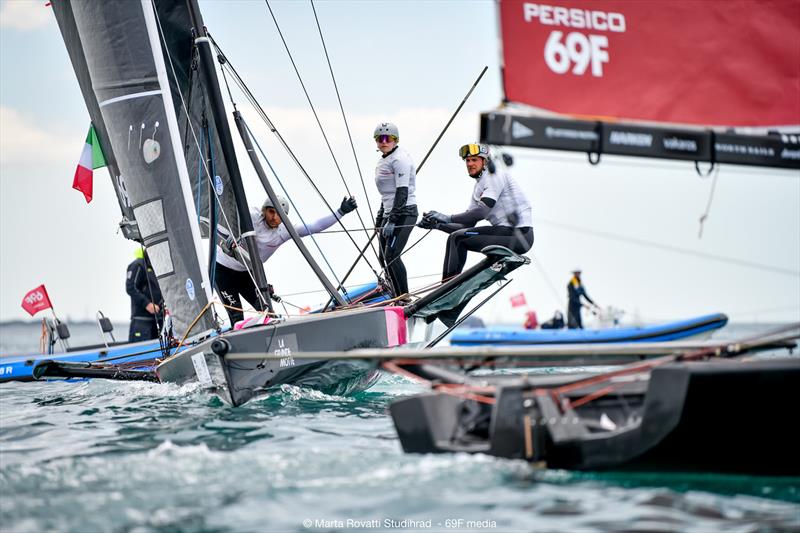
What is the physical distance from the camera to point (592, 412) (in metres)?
5.13

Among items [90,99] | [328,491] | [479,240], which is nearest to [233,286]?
[479,240]

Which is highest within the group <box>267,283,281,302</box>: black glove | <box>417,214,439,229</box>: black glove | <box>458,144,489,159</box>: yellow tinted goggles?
<box>458,144,489,159</box>: yellow tinted goggles

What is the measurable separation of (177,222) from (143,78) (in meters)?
1.52

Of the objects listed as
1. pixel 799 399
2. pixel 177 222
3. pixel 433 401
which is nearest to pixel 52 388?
pixel 177 222

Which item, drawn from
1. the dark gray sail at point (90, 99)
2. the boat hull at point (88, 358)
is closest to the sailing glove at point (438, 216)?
the dark gray sail at point (90, 99)

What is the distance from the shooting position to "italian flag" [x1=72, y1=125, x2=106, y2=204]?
1225 cm

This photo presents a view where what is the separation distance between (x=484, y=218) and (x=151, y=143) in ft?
11.5

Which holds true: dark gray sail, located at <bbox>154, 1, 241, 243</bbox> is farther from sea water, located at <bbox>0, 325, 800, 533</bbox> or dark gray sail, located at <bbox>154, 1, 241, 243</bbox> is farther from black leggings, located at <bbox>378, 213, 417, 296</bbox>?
sea water, located at <bbox>0, 325, 800, 533</bbox>

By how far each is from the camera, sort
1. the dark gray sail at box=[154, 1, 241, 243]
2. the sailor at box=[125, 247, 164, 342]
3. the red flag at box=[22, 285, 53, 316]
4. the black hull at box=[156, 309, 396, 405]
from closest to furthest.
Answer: the black hull at box=[156, 309, 396, 405] → the dark gray sail at box=[154, 1, 241, 243] → the sailor at box=[125, 247, 164, 342] → the red flag at box=[22, 285, 53, 316]

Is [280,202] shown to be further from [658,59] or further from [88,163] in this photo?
[658,59]

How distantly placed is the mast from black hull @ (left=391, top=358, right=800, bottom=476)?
4856 mm

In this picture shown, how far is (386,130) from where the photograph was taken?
1007 cm

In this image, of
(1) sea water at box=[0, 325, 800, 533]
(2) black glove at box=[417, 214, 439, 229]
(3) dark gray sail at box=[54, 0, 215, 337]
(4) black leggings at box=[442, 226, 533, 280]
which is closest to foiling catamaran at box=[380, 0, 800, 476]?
(1) sea water at box=[0, 325, 800, 533]

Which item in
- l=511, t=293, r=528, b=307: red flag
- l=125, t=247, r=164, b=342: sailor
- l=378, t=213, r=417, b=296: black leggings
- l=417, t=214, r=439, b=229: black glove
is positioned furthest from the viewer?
l=511, t=293, r=528, b=307: red flag
